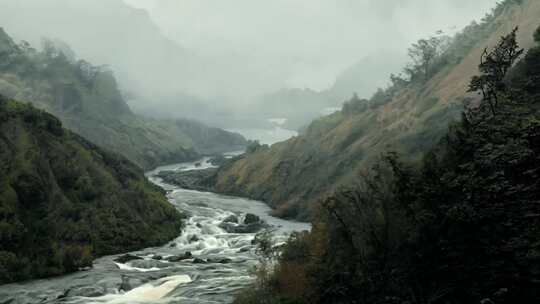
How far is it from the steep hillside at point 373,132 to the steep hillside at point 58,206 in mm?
42574

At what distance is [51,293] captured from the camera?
5738cm

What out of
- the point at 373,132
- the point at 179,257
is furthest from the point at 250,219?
the point at 373,132

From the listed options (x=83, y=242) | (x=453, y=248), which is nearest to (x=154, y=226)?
(x=83, y=242)

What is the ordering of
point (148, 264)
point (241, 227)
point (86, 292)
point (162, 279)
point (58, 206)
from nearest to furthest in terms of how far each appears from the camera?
1. point (86, 292)
2. point (162, 279)
3. point (148, 264)
4. point (58, 206)
5. point (241, 227)

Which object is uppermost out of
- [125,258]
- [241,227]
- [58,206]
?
[58,206]

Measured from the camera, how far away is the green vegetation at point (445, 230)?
28.9 meters

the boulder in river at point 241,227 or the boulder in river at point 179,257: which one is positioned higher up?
the boulder in river at point 241,227

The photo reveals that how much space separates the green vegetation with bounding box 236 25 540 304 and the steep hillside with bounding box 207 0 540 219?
5899cm

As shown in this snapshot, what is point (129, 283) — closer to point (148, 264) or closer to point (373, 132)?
point (148, 264)

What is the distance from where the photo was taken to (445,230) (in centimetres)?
3538

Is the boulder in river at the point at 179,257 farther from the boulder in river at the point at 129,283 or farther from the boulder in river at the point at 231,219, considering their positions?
the boulder in river at the point at 231,219

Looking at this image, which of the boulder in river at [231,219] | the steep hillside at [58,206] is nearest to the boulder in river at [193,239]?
the steep hillside at [58,206]

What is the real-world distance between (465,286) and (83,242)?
64.6 m

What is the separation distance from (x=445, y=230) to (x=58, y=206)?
2668 inches
